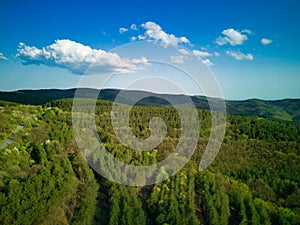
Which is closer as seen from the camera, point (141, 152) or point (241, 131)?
point (141, 152)

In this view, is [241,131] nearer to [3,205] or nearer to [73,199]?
[73,199]

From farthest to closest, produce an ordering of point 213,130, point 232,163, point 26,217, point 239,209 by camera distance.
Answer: point 213,130, point 232,163, point 239,209, point 26,217

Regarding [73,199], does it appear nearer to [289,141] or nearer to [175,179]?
[175,179]

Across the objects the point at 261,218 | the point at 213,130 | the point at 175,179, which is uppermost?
the point at 213,130

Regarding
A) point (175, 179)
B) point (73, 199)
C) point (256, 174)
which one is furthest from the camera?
point (256, 174)

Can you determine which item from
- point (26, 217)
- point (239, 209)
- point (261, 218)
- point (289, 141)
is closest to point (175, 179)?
point (239, 209)

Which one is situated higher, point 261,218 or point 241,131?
point 241,131
